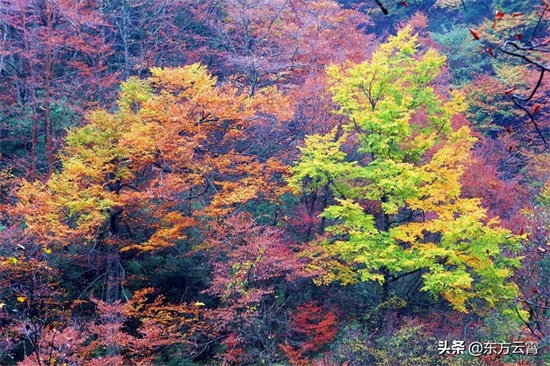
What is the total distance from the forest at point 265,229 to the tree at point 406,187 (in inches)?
1.9

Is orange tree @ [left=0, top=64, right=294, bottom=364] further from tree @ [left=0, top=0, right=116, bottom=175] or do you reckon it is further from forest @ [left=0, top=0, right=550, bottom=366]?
tree @ [left=0, top=0, right=116, bottom=175]

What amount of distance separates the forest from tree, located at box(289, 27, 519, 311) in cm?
5

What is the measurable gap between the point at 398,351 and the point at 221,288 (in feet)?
11.9

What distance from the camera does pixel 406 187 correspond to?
1084 cm

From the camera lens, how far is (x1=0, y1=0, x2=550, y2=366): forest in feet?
33.7

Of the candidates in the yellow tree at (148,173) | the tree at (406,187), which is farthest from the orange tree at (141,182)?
the tree at (406,187)

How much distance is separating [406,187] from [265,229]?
316 centimetres

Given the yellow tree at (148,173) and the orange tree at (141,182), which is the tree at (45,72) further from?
the yellow tree at (148,173)

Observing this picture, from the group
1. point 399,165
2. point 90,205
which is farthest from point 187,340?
point 399,165

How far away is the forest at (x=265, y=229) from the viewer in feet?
33.7

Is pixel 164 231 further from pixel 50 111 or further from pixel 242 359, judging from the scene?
pixel 50 111

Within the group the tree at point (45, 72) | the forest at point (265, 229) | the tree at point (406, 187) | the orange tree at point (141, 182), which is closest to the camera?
the forest at point (265, 229)

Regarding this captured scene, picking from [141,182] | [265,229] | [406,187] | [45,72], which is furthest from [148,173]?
[406,187]

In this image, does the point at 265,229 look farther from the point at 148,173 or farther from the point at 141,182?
the point at 141,182
